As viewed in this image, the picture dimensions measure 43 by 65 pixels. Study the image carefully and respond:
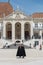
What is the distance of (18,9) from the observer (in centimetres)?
6169

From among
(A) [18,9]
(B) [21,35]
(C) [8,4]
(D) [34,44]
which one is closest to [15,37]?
(B) [21,35]

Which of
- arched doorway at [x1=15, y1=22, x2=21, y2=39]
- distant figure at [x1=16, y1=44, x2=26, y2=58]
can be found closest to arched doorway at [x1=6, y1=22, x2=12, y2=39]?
arched doorway at [x1=15, y1=22, x2=21, y2=39]

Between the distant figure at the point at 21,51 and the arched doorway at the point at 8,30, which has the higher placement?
the arched doorway at the point at 8,30

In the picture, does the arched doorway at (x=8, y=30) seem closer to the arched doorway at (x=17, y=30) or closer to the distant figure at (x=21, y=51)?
the arched doorway at (x=17, y=30)

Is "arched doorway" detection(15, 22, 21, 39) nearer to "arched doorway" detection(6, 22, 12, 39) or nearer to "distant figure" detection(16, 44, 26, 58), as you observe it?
"arched doorway" detection(6, 22, 12, 39)

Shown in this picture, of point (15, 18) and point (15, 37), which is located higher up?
point (15, 18)

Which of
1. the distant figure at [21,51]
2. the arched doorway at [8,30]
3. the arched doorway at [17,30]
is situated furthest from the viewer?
the arched doorway at [8,30]

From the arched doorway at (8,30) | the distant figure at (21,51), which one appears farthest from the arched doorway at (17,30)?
the distant figure at (21,51)

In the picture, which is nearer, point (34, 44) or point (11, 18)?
point (34, 44)

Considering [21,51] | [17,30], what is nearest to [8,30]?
[17,30]

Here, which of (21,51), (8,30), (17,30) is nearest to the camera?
(21,51)

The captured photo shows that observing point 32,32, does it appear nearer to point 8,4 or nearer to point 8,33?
point 8,33

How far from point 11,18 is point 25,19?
11.3ft

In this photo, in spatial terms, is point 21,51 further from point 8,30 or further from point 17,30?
point 8,30
